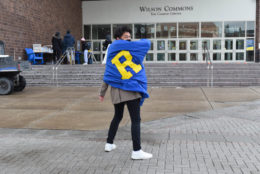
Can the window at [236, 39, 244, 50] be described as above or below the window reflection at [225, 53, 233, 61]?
above

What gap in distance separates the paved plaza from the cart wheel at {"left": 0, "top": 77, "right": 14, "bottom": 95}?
2.84m

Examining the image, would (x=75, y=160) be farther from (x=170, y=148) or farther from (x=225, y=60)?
(x=225, y=60)

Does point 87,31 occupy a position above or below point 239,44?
above

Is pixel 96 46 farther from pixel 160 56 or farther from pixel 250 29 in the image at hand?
pixel 250 29

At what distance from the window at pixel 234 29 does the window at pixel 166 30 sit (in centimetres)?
415

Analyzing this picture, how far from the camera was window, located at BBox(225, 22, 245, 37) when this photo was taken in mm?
22469

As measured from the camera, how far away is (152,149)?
4.00 meters

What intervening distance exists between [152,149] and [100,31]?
21.3 meters

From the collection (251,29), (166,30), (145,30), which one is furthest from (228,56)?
(145,30)

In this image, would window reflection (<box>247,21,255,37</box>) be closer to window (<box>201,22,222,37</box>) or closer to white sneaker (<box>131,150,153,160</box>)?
window (<box>201,22,222,37</box>)

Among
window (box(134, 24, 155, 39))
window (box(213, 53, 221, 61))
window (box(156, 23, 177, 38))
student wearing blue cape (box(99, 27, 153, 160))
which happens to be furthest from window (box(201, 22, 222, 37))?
student wearing blue cape (box(99, 27, 153, 160))

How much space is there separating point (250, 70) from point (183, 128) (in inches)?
349

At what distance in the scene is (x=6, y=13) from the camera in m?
14.4

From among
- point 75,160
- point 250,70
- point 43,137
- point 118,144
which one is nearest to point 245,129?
point 118,144
